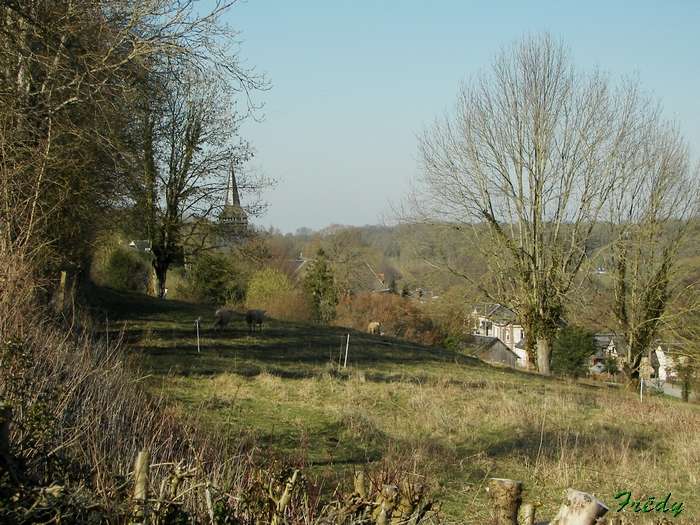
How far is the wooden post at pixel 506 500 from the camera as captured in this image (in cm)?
373

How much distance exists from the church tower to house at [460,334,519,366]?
77.8ft

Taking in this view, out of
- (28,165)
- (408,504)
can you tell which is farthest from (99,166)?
(408,504)

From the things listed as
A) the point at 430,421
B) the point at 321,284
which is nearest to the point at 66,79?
the point at 430,421

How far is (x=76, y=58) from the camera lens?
424 inches

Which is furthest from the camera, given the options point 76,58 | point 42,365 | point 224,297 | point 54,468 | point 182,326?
point 224,297

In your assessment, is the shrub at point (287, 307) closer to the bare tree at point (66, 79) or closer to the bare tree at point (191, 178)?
the bare tree at point (191, 178)

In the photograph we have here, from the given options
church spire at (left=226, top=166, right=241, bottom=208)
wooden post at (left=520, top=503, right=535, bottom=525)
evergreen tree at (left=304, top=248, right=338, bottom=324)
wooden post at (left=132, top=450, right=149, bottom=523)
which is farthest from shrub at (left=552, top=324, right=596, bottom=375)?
wooden post at (left=132, top=450, right=149, bottom=523)

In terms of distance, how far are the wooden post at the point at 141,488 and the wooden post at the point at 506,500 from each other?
177 centimetres

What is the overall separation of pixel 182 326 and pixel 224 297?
65.3 ft

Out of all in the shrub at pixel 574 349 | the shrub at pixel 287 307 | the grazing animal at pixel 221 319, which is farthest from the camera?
the shrub at pixel 287 307

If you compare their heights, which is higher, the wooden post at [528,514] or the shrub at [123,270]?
the shrub at [123,270]

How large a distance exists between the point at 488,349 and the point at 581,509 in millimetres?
51351

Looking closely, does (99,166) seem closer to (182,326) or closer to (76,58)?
(76,58)
